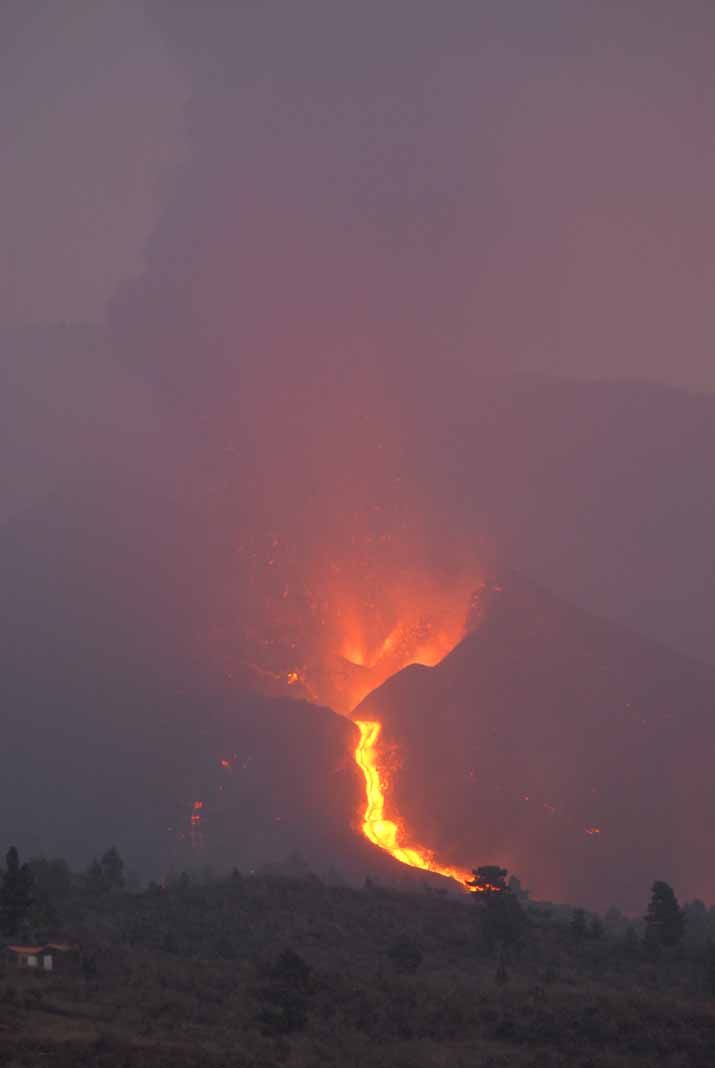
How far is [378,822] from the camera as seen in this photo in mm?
89688

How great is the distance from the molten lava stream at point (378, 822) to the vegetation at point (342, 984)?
2140cm

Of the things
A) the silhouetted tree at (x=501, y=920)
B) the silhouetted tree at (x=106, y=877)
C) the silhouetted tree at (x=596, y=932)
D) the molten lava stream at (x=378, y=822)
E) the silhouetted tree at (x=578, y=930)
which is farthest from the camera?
the molten lava stream at (x=378, y=822)

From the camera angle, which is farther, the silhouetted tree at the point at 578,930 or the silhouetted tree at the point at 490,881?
the silhouetted tree at the point at 490,881

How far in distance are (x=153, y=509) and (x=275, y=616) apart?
103 feet

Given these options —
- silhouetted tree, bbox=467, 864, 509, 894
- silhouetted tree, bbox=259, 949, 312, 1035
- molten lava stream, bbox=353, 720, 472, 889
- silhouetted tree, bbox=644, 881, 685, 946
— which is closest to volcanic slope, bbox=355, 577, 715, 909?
molten lava stream, bbox=353, 720, 472, 889

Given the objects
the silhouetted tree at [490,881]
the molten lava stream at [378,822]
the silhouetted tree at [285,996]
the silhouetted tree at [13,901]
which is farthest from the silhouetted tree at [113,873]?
the molten lava stream at [378,822]

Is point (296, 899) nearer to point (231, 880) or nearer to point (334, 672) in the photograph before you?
point (231, 880)

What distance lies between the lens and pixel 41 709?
112 meters

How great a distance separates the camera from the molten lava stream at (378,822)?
278 ft

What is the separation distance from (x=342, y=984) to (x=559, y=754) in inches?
2155

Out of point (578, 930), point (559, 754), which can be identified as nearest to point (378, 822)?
point (559, 754)

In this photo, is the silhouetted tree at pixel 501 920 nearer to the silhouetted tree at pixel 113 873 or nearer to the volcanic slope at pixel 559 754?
the silhouetted tree at pixel 113 873

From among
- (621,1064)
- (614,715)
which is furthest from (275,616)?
(621,1064)

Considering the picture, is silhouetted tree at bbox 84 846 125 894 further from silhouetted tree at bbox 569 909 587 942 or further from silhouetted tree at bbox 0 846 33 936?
silhouetted tree at bbox 569 909 587 942
